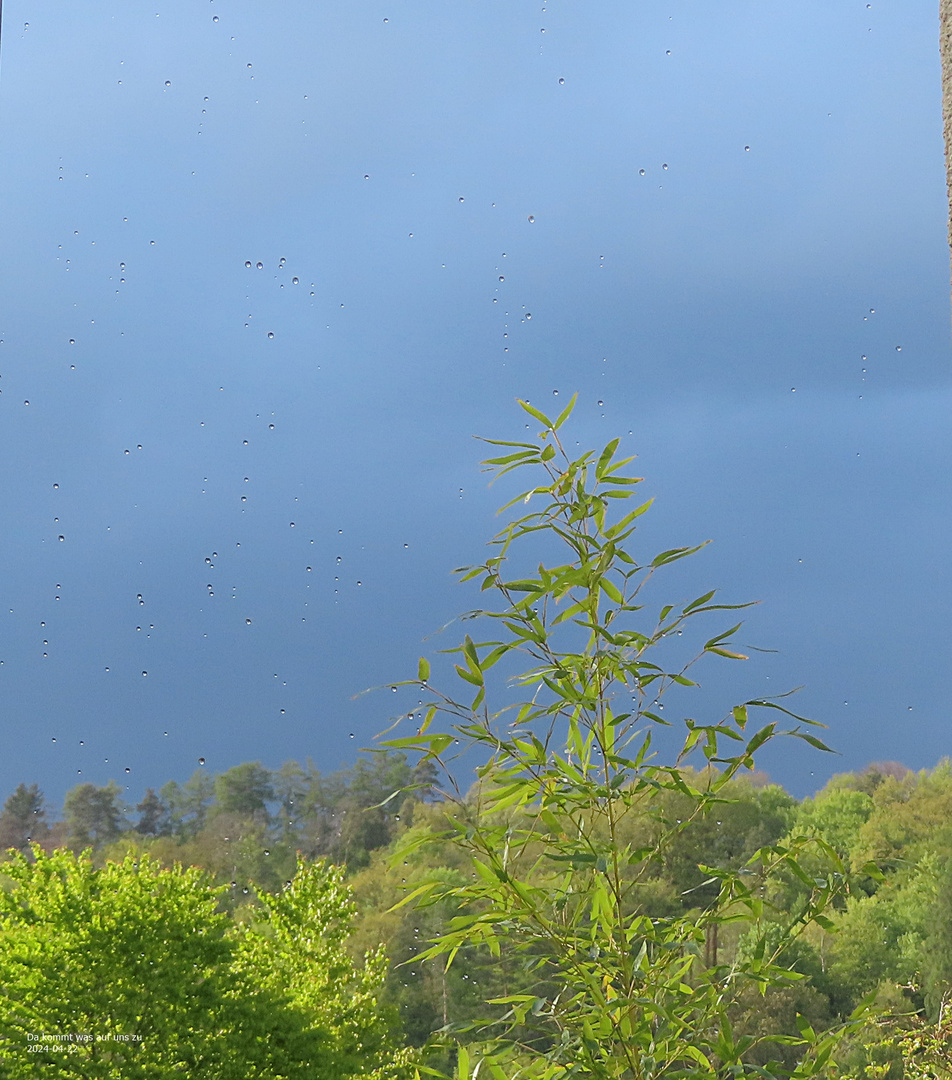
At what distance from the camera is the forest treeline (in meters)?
5.06

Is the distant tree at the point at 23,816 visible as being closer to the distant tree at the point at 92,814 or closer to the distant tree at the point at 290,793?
the distant tree at the point at 92,814

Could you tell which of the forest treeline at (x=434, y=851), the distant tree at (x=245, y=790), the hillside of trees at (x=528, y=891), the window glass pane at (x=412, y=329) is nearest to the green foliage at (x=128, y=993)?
the hillside of trees at (x=528, y=891)

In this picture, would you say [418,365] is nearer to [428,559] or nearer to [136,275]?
[428,559]

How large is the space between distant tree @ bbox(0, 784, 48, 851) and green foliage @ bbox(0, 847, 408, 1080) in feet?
7.72

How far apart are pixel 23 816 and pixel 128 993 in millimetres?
2825

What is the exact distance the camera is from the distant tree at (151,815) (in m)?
5.21

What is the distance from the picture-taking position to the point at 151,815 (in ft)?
17.1

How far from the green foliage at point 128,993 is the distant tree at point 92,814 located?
2.15 meters

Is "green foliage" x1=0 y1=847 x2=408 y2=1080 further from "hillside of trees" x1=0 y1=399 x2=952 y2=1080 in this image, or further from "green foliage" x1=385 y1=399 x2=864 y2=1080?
"green foliage" x1=385 y1=399 x2=864 y2=1080

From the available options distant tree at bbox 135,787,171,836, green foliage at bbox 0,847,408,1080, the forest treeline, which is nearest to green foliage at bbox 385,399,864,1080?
green foliage at bbox 0,847,408,1080

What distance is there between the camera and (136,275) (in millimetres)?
6043

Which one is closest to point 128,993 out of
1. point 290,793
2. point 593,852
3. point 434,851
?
point 290,793

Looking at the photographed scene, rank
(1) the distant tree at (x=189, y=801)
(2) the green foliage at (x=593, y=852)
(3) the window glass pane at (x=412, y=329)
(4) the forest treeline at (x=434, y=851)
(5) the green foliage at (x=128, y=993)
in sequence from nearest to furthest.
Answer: (2) the green foliage at (x=593, y=852)
(5) the green foliage at (x=128, y=993)
(4) the forest treeline at (x=434, y=851)
(1) the distant tree at (x=189, y=801)
(3) the window glass pane at (x=412, y=329)

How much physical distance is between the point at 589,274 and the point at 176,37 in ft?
9.53
